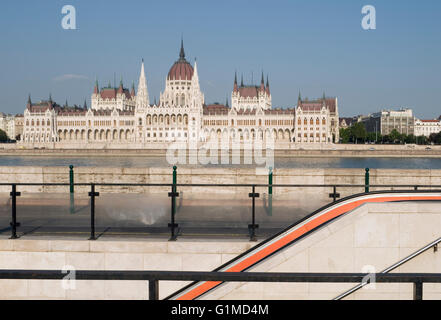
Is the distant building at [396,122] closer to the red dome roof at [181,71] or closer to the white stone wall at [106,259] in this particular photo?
the red dome roof at [181,71]

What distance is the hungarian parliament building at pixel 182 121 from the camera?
4503 inches

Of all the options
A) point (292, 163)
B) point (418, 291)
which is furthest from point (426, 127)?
point (418, 291)

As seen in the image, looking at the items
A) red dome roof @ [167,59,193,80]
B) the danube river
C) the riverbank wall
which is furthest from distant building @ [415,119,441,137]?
the riverbank wall

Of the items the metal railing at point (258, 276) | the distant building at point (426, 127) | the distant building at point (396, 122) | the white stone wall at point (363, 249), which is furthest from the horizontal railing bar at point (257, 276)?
the distant building at point (426, 127)

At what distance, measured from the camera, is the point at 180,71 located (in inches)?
5241

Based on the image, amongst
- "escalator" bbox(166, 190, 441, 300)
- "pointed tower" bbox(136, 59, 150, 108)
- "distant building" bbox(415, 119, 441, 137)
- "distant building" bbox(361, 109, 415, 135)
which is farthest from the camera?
"distant building" bbox(415, 119, 441, 137)

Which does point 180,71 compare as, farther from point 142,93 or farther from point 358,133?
point 358,133

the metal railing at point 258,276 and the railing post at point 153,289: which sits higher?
the metal railing at point 258,276

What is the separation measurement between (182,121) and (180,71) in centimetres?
2158

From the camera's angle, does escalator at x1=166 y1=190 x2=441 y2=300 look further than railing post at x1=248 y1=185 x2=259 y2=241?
No

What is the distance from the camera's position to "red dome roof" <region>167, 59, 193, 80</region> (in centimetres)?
13206

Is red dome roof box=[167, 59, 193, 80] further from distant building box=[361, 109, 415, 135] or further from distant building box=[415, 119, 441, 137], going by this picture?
distant building box=[415, 119, 441, 137]

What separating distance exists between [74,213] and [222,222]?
2168 millimetres
